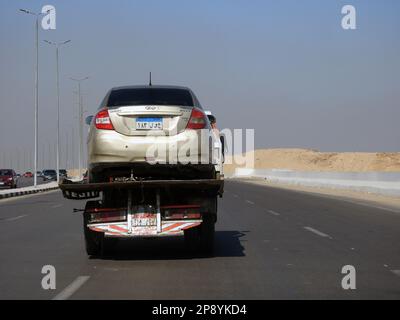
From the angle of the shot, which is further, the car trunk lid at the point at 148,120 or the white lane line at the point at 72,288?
the car trunk lid at the point at 148,120

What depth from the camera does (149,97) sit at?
11555 mm

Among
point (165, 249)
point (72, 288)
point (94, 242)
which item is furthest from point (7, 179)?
point (72, 288)

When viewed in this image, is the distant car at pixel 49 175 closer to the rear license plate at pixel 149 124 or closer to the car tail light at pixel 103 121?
the car tail light at pixel 103 121

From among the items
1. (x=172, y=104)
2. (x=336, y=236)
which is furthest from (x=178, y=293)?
(x=336, y=236)

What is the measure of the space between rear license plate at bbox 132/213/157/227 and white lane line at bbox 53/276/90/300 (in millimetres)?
1465

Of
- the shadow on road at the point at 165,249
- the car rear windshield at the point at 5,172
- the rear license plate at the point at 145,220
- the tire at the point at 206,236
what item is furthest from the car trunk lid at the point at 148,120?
the car rear windshield at the point at 5,172

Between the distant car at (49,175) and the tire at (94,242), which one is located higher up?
the tire at (94,242)

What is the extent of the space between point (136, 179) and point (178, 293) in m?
2.87

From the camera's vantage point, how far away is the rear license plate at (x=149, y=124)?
11.1 meters

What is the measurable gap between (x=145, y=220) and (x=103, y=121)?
167 cm

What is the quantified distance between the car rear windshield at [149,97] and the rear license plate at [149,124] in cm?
32
